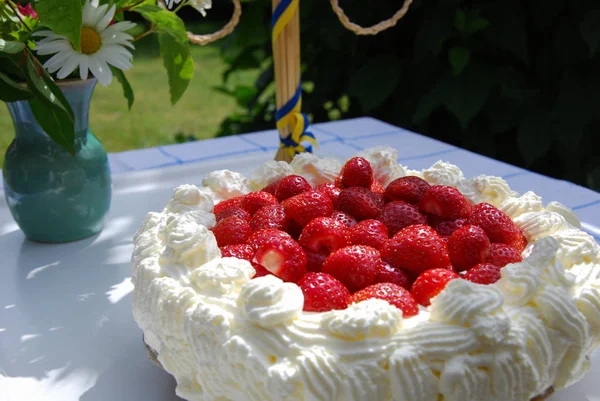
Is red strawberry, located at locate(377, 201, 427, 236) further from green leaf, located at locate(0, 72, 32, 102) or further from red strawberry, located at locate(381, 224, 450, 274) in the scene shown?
green leaf, located at locate(0, 72, 32, 102)

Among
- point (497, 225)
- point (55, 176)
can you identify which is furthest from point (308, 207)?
point (55, 176)

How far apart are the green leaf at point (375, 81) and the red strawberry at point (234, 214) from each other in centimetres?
124

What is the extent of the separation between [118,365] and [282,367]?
35 centimetres

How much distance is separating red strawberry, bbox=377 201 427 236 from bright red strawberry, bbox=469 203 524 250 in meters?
0.08

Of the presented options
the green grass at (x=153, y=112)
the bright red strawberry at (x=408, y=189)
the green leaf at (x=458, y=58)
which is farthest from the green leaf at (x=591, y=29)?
the green grass at (x=153, y=112)

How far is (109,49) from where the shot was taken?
1130 millimetres

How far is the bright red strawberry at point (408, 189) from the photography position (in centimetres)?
112

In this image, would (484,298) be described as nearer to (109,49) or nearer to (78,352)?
(78,352)

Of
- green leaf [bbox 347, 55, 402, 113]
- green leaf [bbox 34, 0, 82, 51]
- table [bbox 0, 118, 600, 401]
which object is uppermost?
green leaf [bbox 34, 0, 82, 51]

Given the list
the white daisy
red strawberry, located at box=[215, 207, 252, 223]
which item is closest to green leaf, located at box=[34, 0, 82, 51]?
the white daisy

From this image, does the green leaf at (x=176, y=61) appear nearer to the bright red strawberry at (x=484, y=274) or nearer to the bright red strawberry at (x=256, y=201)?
the bright red strawberry at (x=256, y=201)

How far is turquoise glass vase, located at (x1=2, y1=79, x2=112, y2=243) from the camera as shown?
1.26m

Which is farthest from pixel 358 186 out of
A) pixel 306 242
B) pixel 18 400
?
pixel 18 400

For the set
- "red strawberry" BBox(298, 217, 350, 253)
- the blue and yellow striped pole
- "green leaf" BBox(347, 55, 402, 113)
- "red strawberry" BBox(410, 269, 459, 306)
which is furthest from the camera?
"green leaf" BBox(347, 55, 402, 113)
